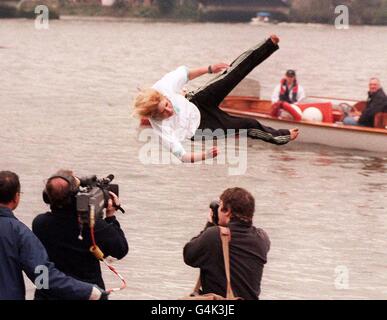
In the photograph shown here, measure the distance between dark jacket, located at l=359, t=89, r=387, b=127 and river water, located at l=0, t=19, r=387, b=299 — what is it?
134 centimetres

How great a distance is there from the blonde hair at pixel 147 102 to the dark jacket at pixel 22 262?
2351 mm

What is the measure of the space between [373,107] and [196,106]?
1653 centimetres

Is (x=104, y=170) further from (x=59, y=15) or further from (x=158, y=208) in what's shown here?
(x=59, y=15)

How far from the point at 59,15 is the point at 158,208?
12771 cm

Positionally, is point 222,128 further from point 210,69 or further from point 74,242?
point 74,242

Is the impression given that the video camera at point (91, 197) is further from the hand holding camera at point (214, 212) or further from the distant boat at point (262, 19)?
the distant boat at point (262, 19)

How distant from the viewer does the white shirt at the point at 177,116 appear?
1027 cm

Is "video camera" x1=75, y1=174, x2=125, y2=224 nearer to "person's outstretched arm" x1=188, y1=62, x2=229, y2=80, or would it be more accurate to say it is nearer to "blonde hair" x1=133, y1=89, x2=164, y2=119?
"blonde hair" x1=133, y1=89, x2=164, y2=119

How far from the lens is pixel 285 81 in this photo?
29.0m

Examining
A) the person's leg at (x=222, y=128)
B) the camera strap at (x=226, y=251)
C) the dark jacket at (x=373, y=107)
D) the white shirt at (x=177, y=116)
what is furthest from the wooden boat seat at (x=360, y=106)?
the camera strap at (x=226, y=251)

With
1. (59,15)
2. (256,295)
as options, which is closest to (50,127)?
(256,295)

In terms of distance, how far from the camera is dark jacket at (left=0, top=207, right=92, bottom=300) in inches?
301

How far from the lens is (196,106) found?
35.2ft

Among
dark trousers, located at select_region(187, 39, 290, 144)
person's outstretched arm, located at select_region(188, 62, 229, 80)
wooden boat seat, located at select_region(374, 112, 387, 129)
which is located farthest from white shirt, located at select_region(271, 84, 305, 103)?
person's outstretched arm, located at select_region(188, 62, 229, 80)
